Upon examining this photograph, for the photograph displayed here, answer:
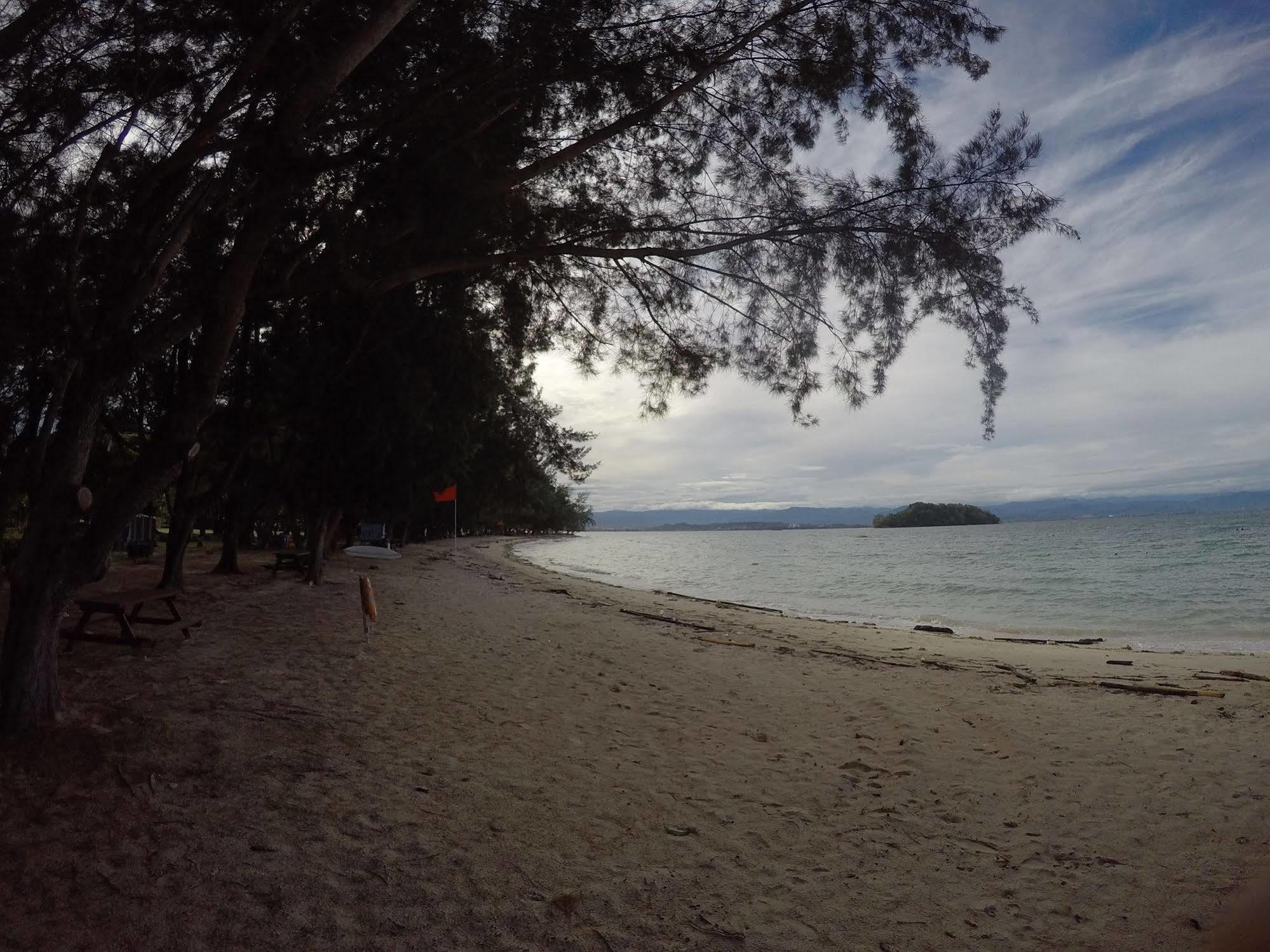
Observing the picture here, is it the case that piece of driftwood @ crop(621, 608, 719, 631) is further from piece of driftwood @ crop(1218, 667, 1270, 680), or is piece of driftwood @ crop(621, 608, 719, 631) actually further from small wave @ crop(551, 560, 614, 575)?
small wave @ crop(551, 560, 614, 575)

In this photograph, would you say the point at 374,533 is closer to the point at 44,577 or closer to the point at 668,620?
the point at 668,620

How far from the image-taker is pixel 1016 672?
352 inches

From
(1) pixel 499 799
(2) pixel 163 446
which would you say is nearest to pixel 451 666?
(1) pixel 499 799

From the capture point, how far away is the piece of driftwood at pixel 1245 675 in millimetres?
8808

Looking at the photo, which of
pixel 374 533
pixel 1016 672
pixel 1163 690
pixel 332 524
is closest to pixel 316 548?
pixel 332 524

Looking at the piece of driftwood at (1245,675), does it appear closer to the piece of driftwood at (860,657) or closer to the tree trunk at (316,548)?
the piece of driftwood at (860,657)

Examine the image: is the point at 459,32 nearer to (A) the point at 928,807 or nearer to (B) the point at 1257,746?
(A) the point at 928,807

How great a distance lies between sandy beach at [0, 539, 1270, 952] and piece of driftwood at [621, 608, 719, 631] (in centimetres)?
425

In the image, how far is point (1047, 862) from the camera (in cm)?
375

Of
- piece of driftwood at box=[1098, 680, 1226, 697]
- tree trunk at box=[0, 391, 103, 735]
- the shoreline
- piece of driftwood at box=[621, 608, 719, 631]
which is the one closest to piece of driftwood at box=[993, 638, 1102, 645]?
the shoreline

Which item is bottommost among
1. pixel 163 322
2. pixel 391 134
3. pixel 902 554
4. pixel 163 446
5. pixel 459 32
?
pixel 902 554

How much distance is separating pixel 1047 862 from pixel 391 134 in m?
6.83

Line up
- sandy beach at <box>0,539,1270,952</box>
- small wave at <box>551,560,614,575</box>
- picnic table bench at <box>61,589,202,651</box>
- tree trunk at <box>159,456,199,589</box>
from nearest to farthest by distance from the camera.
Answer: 1. sandy beach at <box>0,539,1270,952</box>
2. picnic table bench at <box>61,589,202,651</box>
3. tree trunk at <box>159,456,199,589</box>
4. small wave at <box>551,560,614,575</box>

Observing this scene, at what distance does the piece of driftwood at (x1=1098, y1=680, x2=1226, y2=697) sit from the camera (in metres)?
7.56
